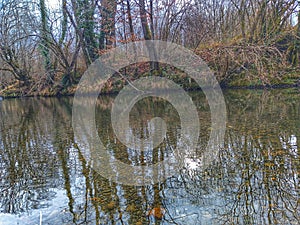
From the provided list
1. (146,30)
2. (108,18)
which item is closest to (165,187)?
(146,30)

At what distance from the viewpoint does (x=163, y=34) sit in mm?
14555

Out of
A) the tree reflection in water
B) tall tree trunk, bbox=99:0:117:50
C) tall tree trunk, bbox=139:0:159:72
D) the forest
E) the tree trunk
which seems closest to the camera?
the tree reflection in water

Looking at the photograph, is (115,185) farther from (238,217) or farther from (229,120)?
(229,120)

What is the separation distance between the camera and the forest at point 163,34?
12883 millimetres

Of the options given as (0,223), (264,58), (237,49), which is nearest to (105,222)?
(0,223)

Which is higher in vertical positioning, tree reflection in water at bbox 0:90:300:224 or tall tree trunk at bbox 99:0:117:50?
tall tree trunk at bbox 99:0:117:50

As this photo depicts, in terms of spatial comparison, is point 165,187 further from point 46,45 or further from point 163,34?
point 46,45

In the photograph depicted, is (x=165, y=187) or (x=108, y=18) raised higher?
(x=108, y=18)

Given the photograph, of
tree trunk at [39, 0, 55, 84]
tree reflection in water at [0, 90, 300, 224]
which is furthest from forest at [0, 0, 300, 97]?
tree reflection in water at [0, 90, 300, 224]

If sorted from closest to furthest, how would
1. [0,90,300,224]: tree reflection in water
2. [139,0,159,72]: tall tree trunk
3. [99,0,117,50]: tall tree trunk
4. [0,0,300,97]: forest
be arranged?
[0,90,300,224]: tree reflection in water, [0,0,300,97]: forest, [139,0,159,72]: tall tree trunk, [99,0,117,50]: tall tree trunk

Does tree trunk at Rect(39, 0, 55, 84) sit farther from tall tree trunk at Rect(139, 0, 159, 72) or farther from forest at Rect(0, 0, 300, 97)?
tall tree trunk at Rect(139, 0, 159, 72)

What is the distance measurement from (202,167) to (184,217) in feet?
3.67

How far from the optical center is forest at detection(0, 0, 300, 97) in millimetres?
12883

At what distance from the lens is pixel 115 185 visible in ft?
A: 8.94
